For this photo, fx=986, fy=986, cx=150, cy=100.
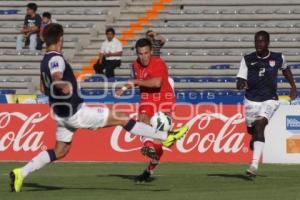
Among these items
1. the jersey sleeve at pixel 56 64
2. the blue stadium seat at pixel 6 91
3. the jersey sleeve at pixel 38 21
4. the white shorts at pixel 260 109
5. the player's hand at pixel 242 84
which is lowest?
the blue stadium seat at pixel 6 91

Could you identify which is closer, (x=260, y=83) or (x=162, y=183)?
(x=162, y=183)

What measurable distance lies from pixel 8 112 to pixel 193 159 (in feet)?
12.8

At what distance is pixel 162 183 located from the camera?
46.1 feet

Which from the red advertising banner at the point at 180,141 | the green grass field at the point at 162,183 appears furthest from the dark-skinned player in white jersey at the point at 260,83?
the red advertising banner at the point at 180,141

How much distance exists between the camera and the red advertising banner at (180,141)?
19.5 metres

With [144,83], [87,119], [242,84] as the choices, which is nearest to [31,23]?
[242,84]

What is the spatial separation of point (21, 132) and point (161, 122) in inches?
289

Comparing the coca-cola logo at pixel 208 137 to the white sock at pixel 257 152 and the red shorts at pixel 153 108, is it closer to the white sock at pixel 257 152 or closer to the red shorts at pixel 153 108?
the white sock at pixel 257 152

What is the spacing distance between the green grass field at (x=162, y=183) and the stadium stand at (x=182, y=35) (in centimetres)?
815

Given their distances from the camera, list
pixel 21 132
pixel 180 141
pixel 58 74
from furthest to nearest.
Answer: pixel 21 132 < pixel 180 141 < pixel 58 74

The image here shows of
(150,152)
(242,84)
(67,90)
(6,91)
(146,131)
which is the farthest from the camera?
(6,91)

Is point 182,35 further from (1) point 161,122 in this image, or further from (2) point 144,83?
(1) point 161,122

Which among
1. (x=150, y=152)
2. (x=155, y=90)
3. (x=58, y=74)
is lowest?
(x=150, y=152)

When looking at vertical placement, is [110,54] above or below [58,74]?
below
